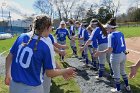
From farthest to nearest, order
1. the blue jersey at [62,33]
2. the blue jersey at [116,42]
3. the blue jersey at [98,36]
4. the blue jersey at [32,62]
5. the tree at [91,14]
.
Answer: the tree at [91,14] → the blue jersey at [62,33] → the blue jersey at [98,36] → the blue jersey at [116,42] → the blue jersey at [32,62]

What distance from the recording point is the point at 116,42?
9.09 meters

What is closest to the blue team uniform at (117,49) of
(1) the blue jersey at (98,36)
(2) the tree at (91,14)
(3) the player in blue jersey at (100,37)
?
(3) the player in blue jersey at (100,37)

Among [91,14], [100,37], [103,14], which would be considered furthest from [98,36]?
[91,14]

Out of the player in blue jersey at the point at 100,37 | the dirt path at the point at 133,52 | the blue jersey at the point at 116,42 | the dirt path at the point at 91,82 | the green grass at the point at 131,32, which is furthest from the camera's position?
the green grass at the point at 131,32

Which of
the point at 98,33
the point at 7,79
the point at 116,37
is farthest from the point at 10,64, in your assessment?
the point at 98,33

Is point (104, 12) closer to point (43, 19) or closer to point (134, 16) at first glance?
point (134, 16)

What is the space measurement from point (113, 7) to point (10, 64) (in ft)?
308

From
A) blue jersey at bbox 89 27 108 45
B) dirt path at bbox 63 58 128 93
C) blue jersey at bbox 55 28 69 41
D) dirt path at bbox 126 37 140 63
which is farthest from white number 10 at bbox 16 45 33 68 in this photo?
dirt path at bbox 126 37 140 63

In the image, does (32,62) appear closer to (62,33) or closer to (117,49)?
(117,49)

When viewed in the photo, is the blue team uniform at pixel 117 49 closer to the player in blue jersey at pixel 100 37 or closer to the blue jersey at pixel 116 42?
the blue jersey at pixel 116 42

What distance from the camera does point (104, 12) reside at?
9319 centimetres

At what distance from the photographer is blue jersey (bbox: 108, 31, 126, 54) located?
29.6 feet

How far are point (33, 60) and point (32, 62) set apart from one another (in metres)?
0.03

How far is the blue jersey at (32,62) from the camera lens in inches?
182
